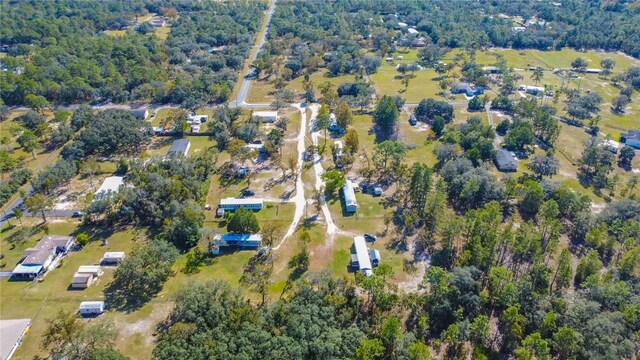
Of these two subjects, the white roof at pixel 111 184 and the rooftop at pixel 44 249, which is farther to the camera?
the white roof at pixel 111 184

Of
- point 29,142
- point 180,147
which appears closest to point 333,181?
point 180,147

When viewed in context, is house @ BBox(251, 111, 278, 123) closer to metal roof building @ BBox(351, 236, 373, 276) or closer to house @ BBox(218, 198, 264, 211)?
house @ BBox(218, 198, 264, 211)

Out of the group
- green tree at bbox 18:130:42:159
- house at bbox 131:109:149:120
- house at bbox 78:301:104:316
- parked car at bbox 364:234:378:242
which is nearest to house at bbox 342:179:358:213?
parked car at bbox 364:234:378:242

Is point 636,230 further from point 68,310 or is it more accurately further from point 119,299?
point 68,310

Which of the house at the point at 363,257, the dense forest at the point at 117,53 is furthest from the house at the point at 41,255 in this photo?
the dense forest at the point at 117,53

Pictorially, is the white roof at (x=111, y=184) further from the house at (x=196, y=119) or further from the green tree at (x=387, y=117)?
the green tree at (x=387, y=117)

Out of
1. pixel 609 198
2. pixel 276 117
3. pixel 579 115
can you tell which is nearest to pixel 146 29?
pixel 276 117
